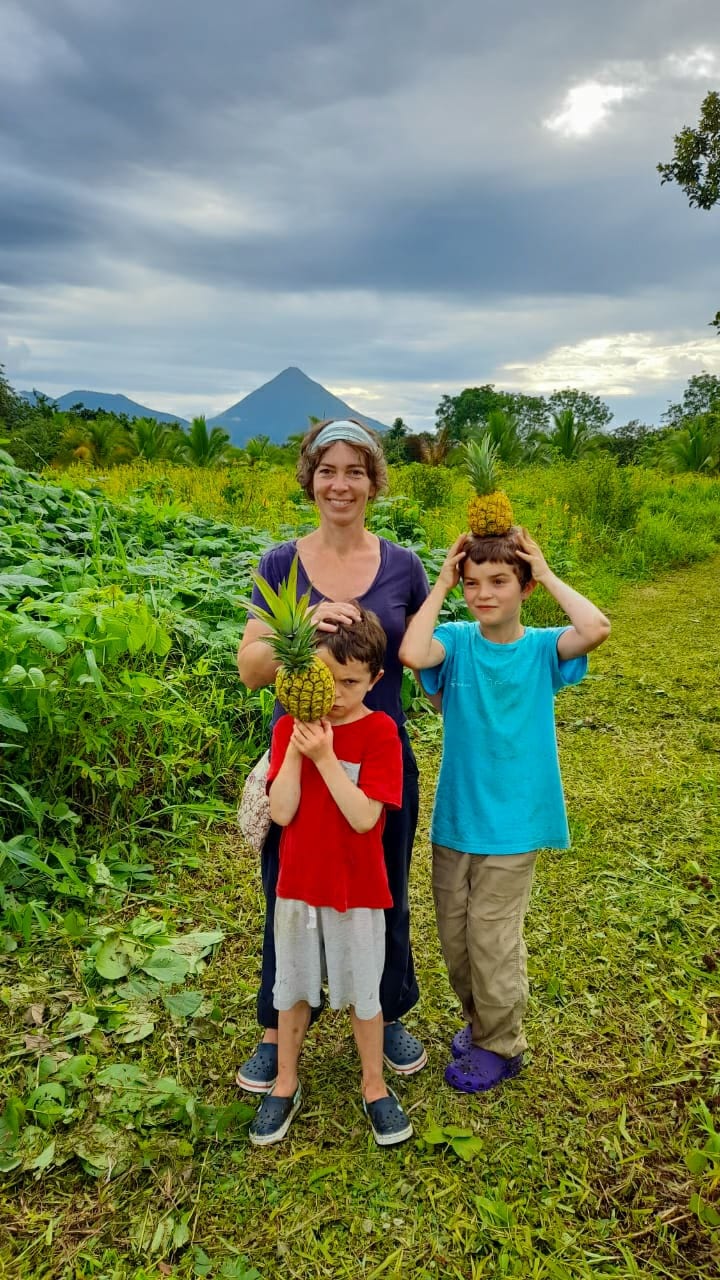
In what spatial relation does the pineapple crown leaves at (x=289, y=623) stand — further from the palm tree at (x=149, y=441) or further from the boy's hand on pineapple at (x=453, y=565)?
the palm tree at (x=149, y=441)

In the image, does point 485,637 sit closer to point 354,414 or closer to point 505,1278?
point 354,414

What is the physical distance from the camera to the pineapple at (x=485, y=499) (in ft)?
6.08

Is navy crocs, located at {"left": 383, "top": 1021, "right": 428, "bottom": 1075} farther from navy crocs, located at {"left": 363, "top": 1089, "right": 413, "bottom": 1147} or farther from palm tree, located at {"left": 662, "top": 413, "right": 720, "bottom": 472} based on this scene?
palm tree, located at {"left": 662, "top": 413, "right": 720, "bottom": 472}

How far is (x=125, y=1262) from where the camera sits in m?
1.66

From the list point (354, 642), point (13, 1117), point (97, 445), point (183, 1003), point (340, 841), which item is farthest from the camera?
point (97, 445)

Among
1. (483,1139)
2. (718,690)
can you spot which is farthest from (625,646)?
(483,1139)

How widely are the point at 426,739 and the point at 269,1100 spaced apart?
264 centimetres

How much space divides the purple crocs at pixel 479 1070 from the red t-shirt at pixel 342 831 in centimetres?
67

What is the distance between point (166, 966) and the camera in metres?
2.37

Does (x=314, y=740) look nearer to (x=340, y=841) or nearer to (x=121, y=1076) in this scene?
(x=340, y=841)

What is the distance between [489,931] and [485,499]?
3.70 ft

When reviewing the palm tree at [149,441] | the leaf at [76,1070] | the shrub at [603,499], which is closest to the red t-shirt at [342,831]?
the leaf at [76,1070]

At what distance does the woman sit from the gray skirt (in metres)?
0.17

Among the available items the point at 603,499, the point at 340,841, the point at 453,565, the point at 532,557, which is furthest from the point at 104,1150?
the point at 603,499
